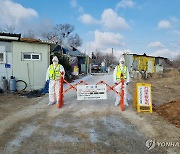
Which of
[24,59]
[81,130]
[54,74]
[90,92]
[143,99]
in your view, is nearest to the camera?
[81,130]

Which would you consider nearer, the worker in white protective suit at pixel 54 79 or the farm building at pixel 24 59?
the worker in white protective suit at pixel 54 79

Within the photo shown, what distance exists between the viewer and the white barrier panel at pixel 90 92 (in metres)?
9.50

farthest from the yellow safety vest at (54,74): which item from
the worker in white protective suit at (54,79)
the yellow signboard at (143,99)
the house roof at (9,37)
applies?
the house roof at (9,37)

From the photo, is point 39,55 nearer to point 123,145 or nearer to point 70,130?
point 70,130

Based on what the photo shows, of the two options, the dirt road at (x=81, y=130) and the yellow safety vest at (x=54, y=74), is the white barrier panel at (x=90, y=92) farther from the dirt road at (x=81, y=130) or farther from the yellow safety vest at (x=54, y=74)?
the yellow safety vest at (x=54, y=74)

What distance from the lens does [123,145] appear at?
5.50 meters

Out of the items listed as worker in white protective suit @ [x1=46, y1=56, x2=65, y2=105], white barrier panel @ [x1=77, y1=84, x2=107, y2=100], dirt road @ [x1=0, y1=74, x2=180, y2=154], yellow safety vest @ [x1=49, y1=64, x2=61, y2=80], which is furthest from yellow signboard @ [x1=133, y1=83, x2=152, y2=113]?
yellow safety vest @ [x1=49, y1=64, x2=61, y2=80]

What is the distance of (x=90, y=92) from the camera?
31.2 feet

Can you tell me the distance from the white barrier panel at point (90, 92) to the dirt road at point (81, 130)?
41 centimetres

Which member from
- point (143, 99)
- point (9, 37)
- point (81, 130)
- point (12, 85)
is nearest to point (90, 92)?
point (143, 99)

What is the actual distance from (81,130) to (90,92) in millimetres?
3066

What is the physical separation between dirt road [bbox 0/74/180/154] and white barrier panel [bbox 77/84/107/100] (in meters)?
0.41

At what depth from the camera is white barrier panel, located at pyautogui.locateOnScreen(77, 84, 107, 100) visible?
950 cm

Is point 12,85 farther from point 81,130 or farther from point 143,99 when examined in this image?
point 81,130
